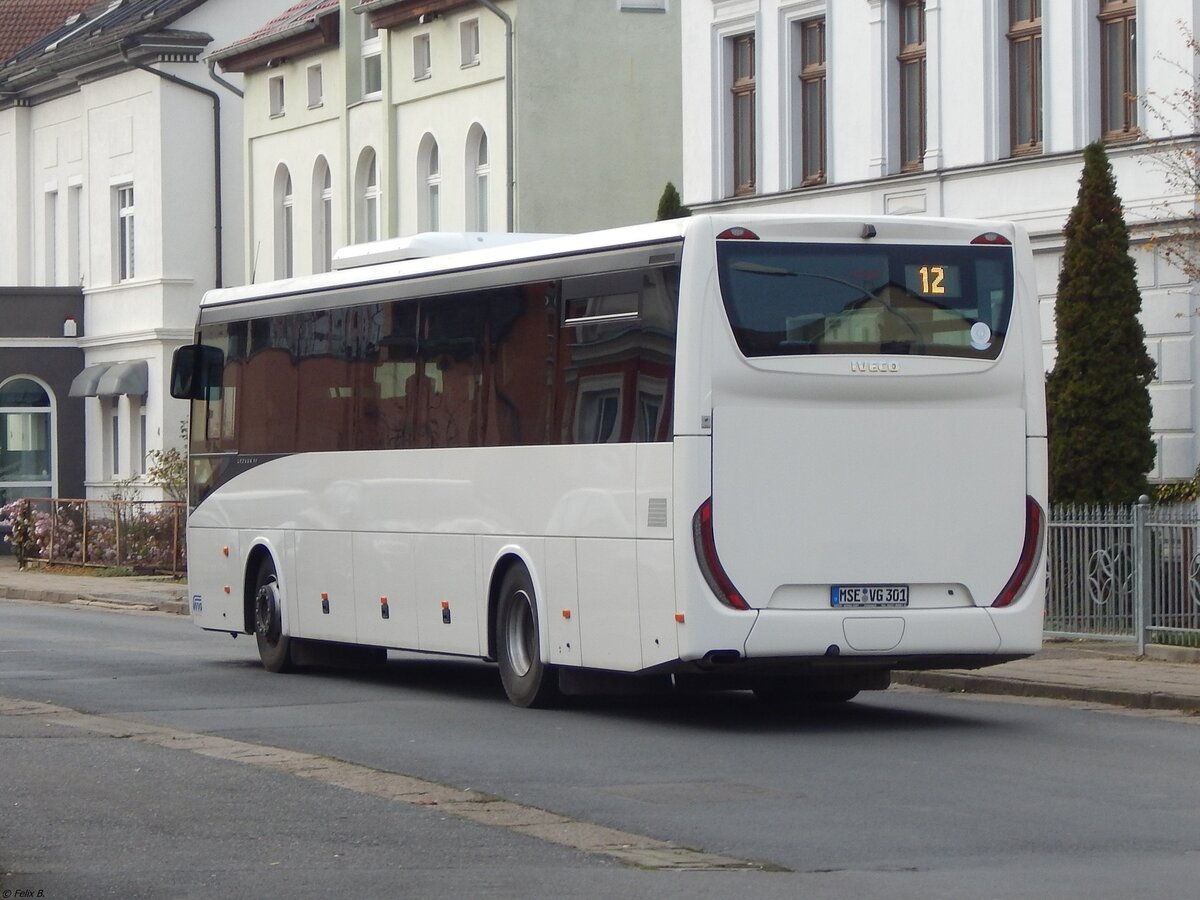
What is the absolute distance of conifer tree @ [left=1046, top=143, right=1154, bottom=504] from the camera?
23.8 meters

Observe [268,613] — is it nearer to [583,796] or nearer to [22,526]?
[583,796]

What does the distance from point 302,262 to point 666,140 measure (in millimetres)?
9577

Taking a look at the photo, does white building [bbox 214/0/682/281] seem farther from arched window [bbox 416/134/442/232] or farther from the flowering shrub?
the flowering shrub

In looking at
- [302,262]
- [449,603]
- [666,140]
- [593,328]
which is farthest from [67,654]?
[302,262]

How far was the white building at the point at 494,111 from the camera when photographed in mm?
39406

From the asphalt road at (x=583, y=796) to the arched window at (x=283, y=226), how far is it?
99.3 ft

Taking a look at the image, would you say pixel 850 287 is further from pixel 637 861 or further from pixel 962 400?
pixel 637 861

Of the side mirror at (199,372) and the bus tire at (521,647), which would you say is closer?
the bus tire at (521,647)

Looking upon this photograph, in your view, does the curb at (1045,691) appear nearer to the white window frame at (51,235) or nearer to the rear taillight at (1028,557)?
the rear taillight at (1028,557)

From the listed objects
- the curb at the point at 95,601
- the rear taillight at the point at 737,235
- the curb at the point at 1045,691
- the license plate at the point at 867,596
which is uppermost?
the rear taillight at the point at 737,235

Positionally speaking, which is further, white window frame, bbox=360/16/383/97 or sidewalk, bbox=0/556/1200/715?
white window frame, bbox=360/16/383/97

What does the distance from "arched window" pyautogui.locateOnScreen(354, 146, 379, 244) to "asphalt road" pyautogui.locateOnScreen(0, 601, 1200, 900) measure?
26698 mm

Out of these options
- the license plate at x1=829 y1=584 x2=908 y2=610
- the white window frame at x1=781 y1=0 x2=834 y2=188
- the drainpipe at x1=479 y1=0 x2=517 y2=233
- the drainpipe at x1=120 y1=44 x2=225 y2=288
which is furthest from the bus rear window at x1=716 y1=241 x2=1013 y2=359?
the drainpipe at x1=120 y1=44 x2=225 y2=288

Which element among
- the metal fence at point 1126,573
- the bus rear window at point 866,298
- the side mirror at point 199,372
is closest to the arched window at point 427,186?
the side mirror at point 199,372
